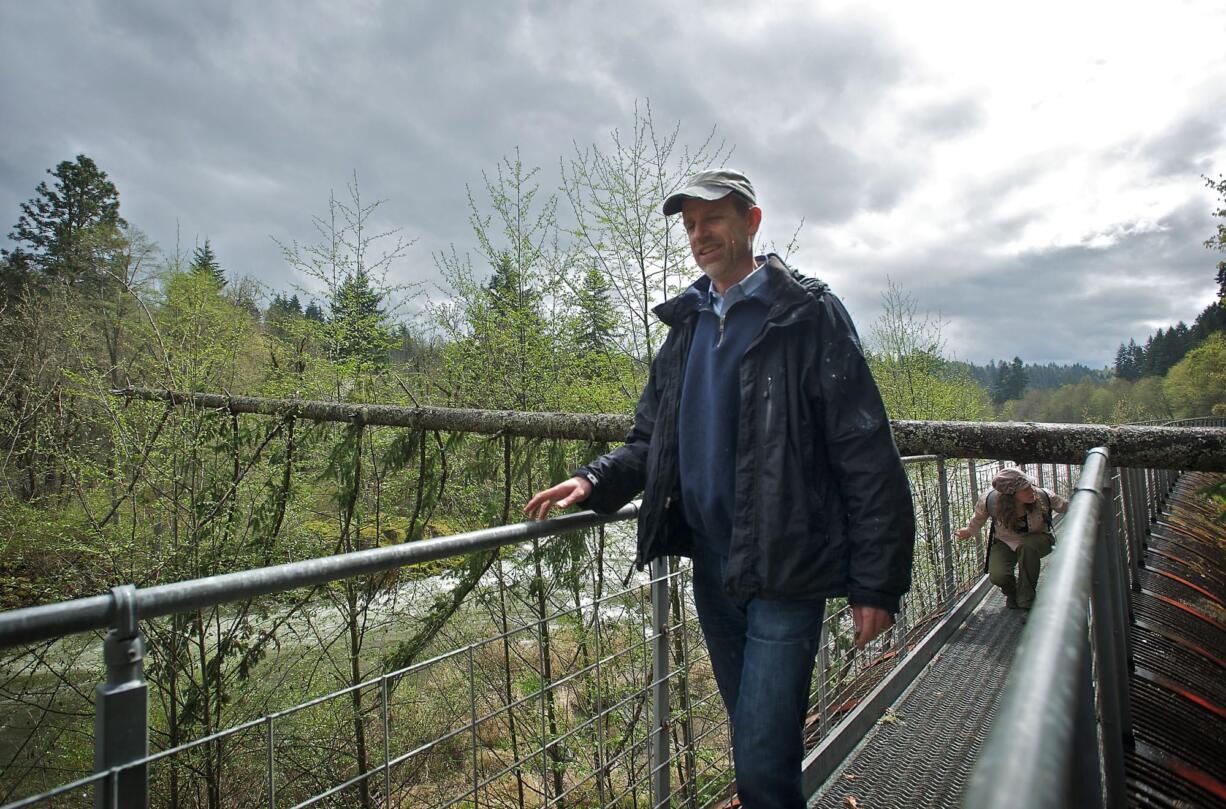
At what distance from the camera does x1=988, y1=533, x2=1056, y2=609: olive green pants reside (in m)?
5.80

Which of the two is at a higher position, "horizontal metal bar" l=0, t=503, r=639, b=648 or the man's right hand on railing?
the man's right hand on railing

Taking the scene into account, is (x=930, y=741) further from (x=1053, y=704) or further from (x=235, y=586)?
(x=1053, y=704)

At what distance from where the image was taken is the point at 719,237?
2.00 metres

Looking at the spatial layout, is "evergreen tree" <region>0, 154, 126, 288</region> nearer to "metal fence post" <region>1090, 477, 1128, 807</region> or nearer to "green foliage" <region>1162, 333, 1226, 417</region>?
"metal fence post" <region>1090, 477, 1128, 807</region>

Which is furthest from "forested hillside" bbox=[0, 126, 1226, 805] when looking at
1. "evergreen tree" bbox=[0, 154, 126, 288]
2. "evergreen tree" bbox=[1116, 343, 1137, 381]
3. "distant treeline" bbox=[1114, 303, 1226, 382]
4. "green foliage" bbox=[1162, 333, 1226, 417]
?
"evergreen tree" bbox=[1116, 343, 1137, 381]

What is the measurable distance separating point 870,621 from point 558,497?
0.91 metres

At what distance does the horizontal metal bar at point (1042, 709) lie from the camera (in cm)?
41

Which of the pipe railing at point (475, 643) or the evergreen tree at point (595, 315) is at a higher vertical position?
the evergreen tree at point (595, 315)

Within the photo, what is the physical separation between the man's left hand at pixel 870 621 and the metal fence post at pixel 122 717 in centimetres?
147

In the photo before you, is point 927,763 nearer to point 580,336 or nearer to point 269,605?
point 580,336

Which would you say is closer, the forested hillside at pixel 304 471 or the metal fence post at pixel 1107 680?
the metal fence post at pixel 1107 680

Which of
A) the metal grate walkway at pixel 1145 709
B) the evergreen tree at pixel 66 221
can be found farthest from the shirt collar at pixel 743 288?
the evergreen tree at pixel 66 221

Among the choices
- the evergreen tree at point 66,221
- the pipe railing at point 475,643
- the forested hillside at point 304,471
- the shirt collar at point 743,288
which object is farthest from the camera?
the evergreen tree at point 66,221

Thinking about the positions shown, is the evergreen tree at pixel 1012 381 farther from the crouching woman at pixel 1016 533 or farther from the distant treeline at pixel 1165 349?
the crouching woman at pixel 1016 533
